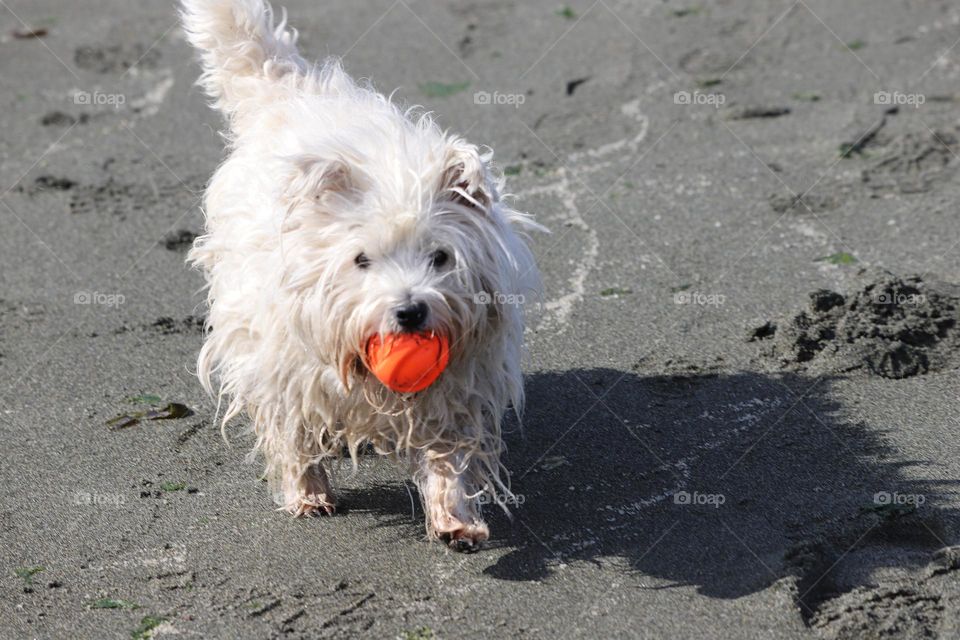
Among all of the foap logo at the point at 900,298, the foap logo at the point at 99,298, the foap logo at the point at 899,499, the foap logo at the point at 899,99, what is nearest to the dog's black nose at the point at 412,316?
the foap logo at the point at 899,499

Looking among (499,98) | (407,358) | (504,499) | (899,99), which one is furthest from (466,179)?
(899,99)

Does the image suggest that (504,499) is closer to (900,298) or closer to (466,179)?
(466,179)

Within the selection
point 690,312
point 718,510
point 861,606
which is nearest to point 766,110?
A: point 690,312

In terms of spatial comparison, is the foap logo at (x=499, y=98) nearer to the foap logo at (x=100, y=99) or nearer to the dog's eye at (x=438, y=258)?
the foap logo at (x=100, y=99)

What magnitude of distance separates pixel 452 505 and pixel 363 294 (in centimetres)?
91

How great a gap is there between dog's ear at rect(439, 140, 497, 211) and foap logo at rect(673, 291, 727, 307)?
92.5 inches

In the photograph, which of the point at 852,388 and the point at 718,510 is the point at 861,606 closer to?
the point at 718,510

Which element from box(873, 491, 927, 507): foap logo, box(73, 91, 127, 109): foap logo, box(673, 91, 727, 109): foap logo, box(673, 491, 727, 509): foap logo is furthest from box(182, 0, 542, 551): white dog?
box(73, 91, 127, 109): foap logo

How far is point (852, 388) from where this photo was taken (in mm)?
5422

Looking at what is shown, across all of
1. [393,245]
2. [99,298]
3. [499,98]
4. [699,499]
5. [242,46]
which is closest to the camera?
[393,245]

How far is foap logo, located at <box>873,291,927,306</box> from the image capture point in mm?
5875

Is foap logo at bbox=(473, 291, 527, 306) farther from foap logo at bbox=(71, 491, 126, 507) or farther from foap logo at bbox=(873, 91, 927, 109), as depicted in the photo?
foap logo at bbox=(873, 91, 927, 109)

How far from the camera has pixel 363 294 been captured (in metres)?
4.00

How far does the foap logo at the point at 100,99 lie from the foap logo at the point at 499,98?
2742 millimetres
